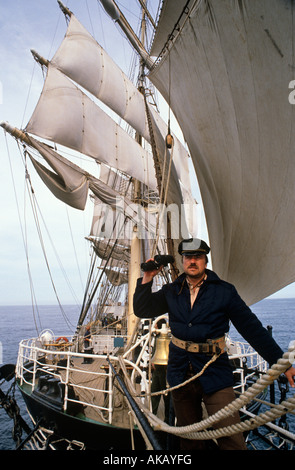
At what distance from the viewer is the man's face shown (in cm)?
212

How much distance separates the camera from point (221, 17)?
3.56 meters

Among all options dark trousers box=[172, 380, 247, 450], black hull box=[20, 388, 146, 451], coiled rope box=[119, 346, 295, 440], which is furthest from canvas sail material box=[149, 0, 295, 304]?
black hull box=[20, 388, 146, 451]

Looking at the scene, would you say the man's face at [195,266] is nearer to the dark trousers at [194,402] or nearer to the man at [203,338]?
the man at [203,338]

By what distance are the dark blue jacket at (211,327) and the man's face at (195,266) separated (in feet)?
0.31

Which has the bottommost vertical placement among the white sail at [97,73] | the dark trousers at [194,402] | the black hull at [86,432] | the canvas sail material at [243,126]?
the black hull at [86,432]

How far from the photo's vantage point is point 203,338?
1.91m

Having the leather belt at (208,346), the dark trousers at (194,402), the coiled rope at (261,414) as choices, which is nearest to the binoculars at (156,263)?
the leather belt at (208,346)

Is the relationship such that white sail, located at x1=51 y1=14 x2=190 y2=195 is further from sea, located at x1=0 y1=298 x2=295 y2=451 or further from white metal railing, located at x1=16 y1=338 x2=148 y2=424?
sea, located at x1=0 y1=298 x2=295 y2=451

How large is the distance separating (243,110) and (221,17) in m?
1.46

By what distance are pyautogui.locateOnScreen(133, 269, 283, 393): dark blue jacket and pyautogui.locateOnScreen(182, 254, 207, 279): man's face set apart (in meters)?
0.10

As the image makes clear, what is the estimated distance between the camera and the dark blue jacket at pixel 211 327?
1.79 m

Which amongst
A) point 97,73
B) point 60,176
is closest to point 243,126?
point 60,176

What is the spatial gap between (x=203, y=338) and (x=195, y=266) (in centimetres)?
59

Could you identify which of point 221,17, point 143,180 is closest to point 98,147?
point 143,180
